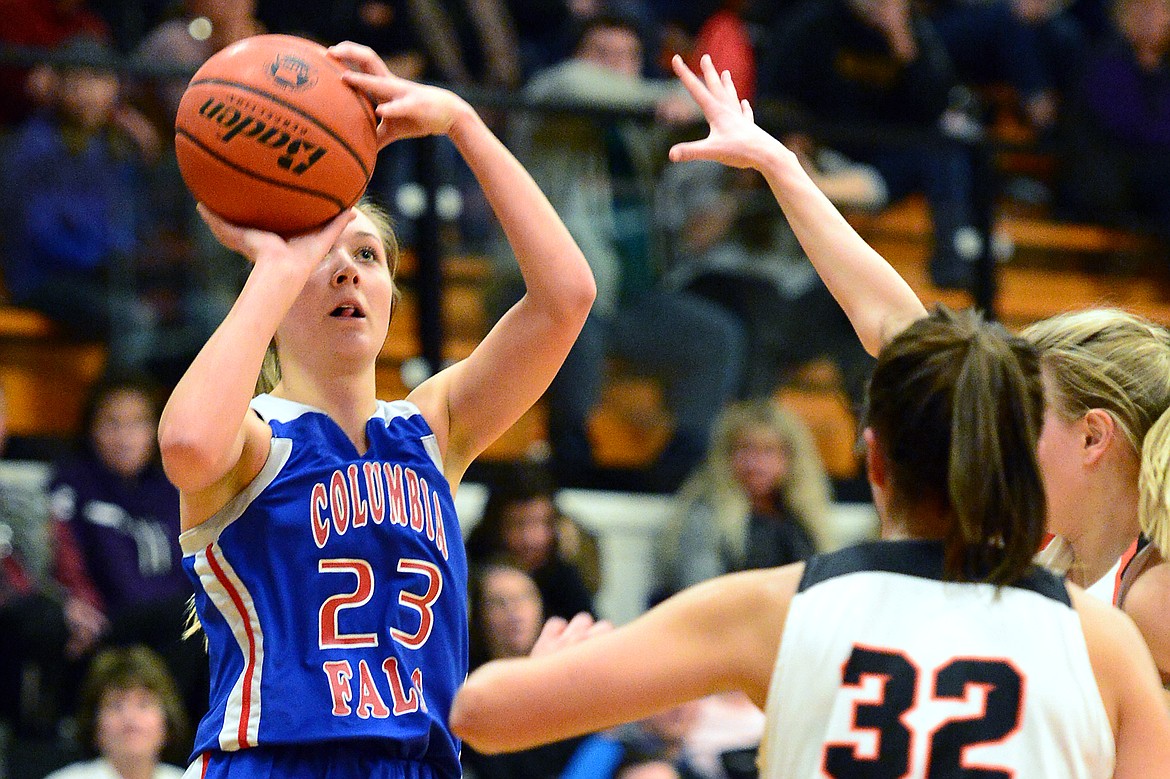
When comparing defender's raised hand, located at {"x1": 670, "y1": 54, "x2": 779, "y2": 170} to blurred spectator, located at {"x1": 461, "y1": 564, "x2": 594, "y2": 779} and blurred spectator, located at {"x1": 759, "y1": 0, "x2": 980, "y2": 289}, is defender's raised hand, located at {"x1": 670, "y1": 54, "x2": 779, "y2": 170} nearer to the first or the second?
blurred spectator, located at {"x1": 461, "y1": 564, "x2": 594, "y2": 779}

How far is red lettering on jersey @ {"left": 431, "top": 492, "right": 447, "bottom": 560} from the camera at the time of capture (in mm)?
2928

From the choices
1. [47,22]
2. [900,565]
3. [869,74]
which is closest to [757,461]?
[869,74]

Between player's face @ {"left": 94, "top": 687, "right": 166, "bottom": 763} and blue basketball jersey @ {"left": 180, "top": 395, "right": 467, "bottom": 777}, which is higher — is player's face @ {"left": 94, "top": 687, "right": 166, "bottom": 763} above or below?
below

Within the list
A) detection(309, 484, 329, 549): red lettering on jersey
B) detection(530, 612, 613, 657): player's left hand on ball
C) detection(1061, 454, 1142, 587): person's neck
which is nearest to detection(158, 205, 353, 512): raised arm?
detection(309, 484, 329, 549): red lettering on jersey

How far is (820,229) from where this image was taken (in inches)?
119

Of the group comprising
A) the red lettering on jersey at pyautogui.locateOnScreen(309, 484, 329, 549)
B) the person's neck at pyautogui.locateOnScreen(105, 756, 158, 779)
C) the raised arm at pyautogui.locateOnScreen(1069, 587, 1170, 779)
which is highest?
the red lettering on jersey at pyautogui.locateOnScreen(309, 484, 329, 549)

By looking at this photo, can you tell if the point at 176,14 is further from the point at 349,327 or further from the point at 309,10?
the point at 349,327

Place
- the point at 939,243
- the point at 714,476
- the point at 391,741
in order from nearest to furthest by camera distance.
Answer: the point at 391,741, the point at 714,476, the point at 939,243

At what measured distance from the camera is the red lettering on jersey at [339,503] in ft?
9.31

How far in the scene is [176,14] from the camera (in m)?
6.62

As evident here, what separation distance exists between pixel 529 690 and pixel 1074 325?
1.45 meters

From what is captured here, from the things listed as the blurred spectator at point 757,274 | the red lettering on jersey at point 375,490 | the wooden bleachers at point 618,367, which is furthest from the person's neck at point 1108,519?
the blurred spectator at point 757,274

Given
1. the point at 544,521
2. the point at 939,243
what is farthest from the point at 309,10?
the point at 939,243

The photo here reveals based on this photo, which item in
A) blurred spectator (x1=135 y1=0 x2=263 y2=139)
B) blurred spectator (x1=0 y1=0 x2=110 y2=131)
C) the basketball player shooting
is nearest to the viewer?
the basketball player shooting
